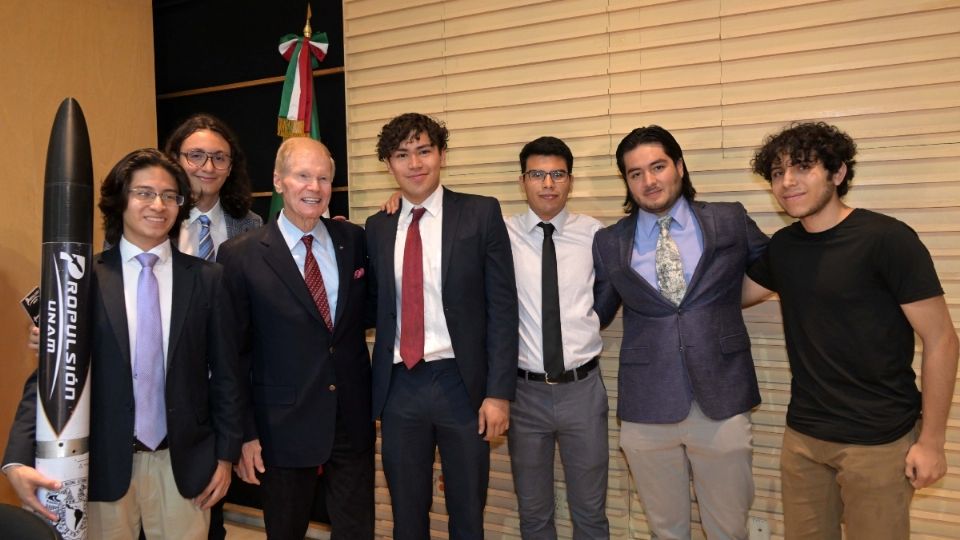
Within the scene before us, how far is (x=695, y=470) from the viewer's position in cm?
242

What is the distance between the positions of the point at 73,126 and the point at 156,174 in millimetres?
273

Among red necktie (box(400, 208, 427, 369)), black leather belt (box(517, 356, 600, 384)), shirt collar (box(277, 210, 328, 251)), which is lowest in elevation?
black leather belt (box(517, 356, 600, 384))

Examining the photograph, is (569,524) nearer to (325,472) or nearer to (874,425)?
(325,472)

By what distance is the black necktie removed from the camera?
105 inches

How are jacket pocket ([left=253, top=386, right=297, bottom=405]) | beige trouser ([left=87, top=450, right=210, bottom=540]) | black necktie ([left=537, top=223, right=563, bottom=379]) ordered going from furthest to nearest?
black necktie ([left=537, top=223, right=563, bottom=379]) → jacket pocket ([left=253, top=386, right=297, bottom=405]) → beige trouser ([left=87, top=450, right=210, bottom=540])

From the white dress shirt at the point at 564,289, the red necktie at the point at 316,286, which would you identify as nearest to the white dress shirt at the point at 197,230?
the red necktie at the point at 316,286

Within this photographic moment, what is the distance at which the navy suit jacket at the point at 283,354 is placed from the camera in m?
2.32

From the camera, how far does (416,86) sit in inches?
139

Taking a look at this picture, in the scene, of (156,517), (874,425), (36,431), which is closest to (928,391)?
(874,425)

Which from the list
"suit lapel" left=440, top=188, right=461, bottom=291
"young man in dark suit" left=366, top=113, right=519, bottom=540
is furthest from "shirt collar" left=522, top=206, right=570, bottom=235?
"suit lapel" left=440, top=188, right=461, bottom=291

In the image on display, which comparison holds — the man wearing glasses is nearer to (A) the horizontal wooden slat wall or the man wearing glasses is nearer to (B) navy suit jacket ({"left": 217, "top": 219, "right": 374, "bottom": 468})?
(A) the horizontal wooden slat wall

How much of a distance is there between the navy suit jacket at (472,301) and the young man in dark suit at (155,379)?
22.4 inches

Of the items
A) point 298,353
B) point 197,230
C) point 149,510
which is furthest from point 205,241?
point 149,510

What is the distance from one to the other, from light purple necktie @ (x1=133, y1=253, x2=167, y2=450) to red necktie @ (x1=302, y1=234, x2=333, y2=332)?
0.50 meters
